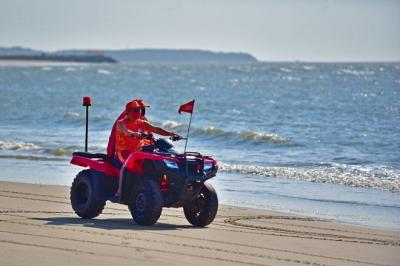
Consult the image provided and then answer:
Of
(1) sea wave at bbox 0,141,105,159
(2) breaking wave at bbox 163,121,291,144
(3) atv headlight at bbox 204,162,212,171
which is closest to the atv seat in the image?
(3) atv headlight at bbox 204,162,212,171

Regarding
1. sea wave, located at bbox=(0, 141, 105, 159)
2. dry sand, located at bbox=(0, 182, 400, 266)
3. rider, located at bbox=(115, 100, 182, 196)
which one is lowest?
dry sand, located at bbox=(0, 182, 400, 266)

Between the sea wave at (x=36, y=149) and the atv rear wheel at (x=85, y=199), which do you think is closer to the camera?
the atv rear wheel at (x=85, y=199)

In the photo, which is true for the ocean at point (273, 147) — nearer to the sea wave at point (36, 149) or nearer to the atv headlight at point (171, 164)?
the sea wave at point (36, 149)

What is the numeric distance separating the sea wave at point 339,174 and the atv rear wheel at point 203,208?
650 cm

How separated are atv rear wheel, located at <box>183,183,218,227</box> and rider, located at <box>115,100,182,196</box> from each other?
733 millimetres

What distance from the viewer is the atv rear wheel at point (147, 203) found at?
1270cm

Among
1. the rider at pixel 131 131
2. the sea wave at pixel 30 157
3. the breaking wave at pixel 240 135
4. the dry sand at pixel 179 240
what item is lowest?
the dry sand at pixel 179 240

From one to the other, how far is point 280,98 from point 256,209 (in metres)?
45.5

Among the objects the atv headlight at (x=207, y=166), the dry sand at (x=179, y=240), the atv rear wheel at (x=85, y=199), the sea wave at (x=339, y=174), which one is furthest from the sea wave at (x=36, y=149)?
the atv headlight at (x=207, y=166)

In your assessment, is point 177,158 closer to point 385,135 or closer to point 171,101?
point 385,135

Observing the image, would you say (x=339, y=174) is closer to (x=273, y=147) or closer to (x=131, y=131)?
(x=273, y=147)

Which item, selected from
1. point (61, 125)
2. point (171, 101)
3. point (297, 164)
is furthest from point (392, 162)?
point (171, 101)

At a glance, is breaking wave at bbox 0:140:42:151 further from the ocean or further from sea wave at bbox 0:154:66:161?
sea wave at bbox 0:154:66:161

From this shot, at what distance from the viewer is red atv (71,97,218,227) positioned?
12.7 metres
